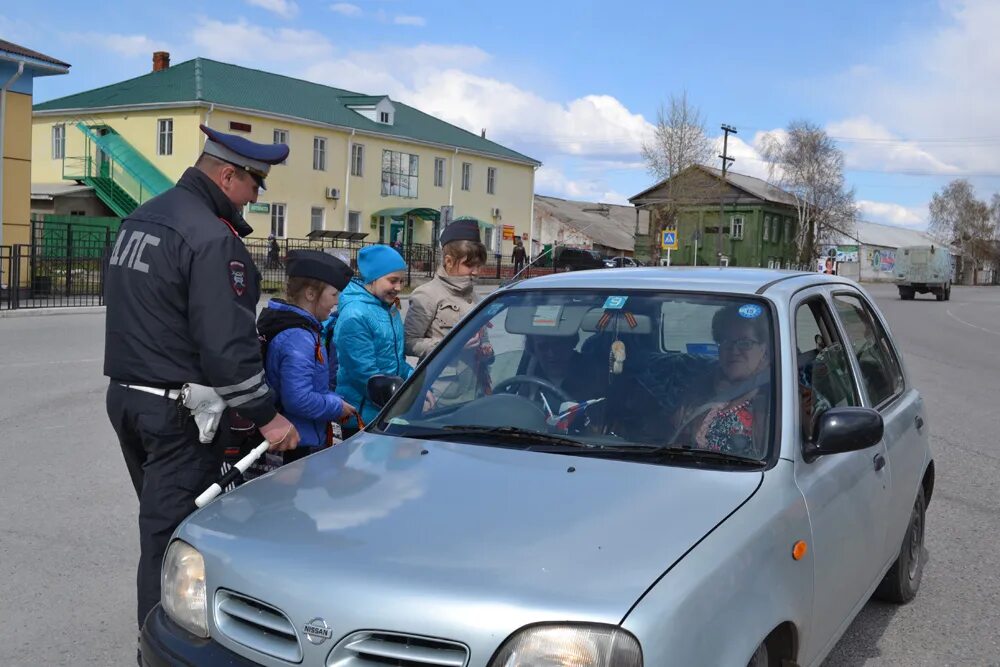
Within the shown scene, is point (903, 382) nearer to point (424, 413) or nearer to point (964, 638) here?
point (964, 638)

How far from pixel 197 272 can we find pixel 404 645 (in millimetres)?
1601

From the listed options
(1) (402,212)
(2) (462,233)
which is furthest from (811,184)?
(2) (462,233)

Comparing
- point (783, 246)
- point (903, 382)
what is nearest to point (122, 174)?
point (903, 382)

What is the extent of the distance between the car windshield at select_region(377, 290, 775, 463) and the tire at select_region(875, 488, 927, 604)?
1.66 meters

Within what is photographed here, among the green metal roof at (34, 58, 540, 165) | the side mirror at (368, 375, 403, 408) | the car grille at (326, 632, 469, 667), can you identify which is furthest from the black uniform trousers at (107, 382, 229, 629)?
the green metal roof at (34, 58, 540, 165)

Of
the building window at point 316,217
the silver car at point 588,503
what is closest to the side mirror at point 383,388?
the silver car at point 588,503

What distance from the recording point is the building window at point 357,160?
49.6 meters

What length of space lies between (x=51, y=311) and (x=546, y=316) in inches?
778

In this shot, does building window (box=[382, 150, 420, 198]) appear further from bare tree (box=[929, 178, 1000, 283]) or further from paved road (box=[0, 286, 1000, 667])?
bare tree (box=[929, 178, 1000, 283])

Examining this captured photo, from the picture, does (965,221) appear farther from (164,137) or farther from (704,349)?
(704,349)

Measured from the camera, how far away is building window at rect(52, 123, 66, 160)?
4784 centimetres

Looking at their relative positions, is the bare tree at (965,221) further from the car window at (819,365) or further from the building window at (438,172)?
the car window at (819,365)

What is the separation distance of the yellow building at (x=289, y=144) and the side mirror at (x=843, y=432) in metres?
38.7

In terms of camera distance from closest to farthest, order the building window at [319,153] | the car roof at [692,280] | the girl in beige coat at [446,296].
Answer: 1. the car roof at [692,280]
2. the girl in beige coat at [446,296]
3. the building window at [319,153]
